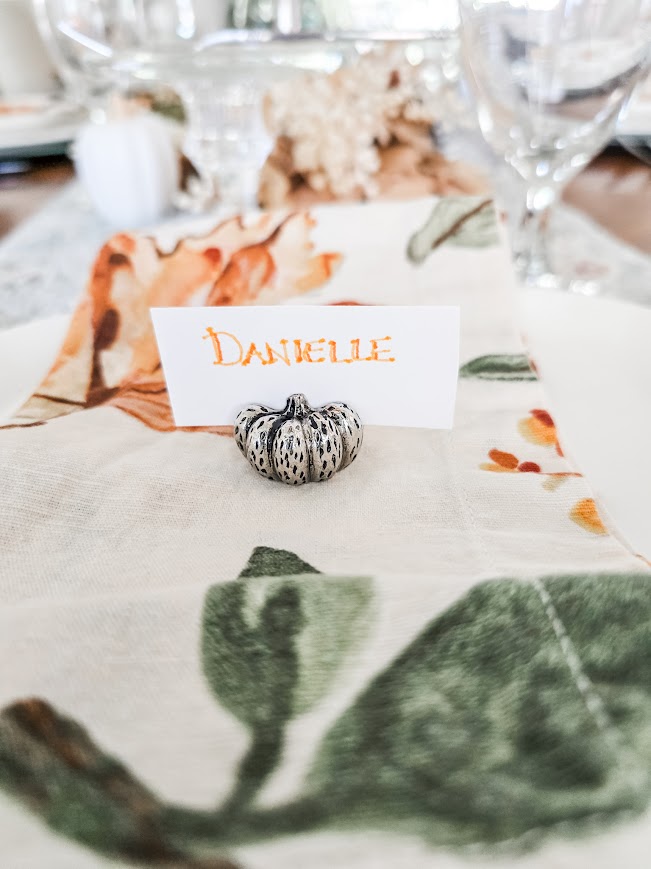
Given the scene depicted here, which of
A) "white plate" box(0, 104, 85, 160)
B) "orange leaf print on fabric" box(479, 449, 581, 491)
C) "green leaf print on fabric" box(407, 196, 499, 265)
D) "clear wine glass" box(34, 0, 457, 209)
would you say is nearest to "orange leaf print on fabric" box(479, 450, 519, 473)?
"orange leaf print on fabric" box(479, 449, 581, 491)

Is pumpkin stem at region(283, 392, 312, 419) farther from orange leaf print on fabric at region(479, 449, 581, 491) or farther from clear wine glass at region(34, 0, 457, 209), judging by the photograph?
clear wine glass at region(34, 0, 457, 209)

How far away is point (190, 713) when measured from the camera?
0.14 metres

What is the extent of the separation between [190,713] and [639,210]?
2.17ft

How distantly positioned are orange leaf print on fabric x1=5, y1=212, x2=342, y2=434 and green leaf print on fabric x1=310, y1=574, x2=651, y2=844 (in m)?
0.19

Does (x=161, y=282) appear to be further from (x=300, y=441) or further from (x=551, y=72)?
(x=551, y=72)

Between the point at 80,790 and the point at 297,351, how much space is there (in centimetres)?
16

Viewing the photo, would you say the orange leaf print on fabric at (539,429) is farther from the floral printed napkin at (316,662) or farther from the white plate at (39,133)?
the white plate at (39,133)

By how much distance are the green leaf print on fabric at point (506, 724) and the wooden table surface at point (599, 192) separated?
492mm

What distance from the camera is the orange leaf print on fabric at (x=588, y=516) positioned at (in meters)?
0.20

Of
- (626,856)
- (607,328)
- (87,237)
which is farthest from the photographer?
(87,237)

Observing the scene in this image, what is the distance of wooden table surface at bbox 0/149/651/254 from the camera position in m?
0.62

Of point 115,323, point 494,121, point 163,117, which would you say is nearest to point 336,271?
point 115,323

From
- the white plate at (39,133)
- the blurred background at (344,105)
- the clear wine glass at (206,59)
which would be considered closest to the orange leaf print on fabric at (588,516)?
the blurred background at (344,105)

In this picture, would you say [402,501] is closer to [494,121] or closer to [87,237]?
[494,121]
